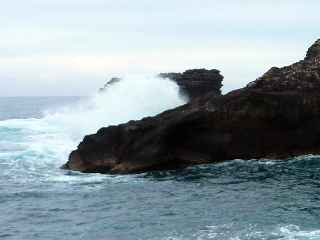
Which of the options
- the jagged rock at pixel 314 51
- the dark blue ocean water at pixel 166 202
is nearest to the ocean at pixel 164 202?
the dark blue ocean water at pixel 166 202

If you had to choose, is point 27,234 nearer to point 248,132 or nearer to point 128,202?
point 128,202

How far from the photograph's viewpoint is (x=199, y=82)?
70.1 metres

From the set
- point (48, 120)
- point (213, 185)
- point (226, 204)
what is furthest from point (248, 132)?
point (48, 120)

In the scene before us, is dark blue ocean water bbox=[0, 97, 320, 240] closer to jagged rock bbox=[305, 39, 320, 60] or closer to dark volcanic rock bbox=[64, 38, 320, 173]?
dark volcanic rock bbox=[64, 38, 320, 173]

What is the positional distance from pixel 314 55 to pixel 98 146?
18.6m

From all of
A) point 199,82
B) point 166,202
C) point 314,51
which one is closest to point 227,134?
point 166,202

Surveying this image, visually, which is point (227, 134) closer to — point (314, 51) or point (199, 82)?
point (314, 51)

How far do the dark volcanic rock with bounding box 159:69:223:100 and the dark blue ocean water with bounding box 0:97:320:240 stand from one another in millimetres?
21881

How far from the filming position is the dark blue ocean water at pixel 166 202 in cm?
3028

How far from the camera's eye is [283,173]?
42.1m

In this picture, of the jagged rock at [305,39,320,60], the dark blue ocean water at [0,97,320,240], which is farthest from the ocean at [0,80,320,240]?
the jagged rock at [305,39,320,60]

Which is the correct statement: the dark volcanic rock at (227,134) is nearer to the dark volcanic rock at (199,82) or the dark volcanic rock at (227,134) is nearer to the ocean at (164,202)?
the ocean at (164,202)

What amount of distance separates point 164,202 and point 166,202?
0.11 meters

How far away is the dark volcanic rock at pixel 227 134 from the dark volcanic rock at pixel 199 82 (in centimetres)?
1909
